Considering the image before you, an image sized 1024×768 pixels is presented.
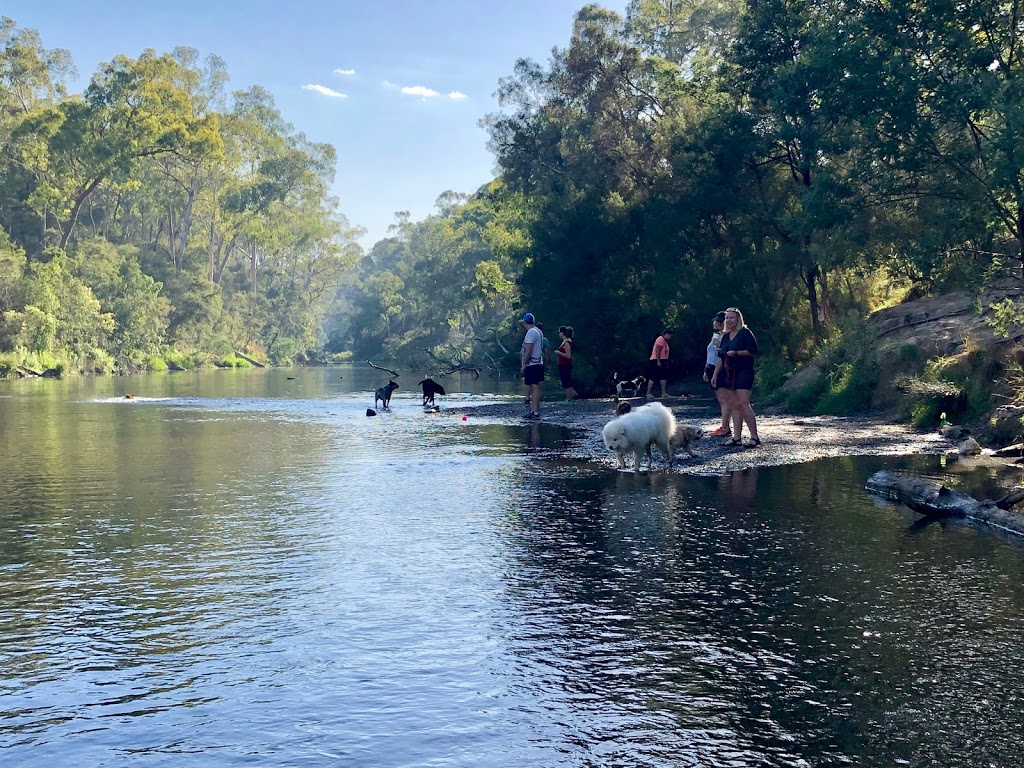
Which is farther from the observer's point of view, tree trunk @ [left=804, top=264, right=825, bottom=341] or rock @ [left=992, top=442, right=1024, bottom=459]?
tree trunk @ [left=804, top=264, right=825, bottom=341]

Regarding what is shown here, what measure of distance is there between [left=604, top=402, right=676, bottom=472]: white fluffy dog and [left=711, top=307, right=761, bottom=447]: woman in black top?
183 centimetres

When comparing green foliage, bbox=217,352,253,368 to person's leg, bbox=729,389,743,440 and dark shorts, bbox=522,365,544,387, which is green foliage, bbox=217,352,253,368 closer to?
dark shorts, bbox=522,365,544,387

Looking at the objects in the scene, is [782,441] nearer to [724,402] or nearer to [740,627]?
[724,402]

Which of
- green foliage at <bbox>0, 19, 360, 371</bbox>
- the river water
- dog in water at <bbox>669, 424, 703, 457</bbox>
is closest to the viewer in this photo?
the river water

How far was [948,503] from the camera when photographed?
10742 millimetres

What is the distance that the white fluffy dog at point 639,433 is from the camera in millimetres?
14312

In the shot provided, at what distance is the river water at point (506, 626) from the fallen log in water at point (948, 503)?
25 centimetres

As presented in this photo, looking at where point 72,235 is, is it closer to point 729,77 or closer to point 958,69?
point 729,77

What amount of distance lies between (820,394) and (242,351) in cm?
9657

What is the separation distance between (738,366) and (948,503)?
5768 mm

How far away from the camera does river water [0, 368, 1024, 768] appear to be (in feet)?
17.1

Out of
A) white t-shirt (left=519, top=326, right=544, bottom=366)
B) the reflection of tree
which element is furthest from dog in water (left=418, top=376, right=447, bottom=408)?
the reflection of tree

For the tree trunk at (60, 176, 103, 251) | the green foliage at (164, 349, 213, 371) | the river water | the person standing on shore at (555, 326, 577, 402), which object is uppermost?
the tree trunk at (60, 176, 103, 251)

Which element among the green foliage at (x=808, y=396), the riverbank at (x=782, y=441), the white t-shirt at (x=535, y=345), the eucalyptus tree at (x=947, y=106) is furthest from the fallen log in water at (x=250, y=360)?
the eucalyptus tree at (x=947, y=106)
